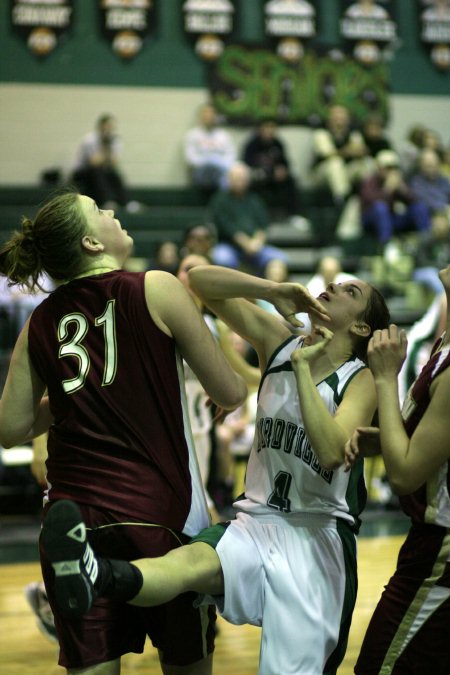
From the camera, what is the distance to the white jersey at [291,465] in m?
3.20

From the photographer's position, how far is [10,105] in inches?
515

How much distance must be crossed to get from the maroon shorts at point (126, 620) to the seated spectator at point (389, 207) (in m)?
9.92

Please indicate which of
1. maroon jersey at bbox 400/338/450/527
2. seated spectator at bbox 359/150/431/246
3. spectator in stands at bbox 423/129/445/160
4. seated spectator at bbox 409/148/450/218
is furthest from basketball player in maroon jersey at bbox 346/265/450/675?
spectator in stands at bbox 423/129/445/160

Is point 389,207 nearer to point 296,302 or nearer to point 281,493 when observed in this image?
point 296,302

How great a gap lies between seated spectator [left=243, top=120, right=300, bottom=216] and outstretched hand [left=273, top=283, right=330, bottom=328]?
977 cm

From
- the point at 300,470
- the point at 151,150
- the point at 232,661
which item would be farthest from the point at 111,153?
the point at 300,470

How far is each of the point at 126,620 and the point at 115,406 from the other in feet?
1.95

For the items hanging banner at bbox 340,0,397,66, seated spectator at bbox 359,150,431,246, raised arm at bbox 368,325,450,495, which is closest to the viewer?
raised arm at bbox 368,325,450,495

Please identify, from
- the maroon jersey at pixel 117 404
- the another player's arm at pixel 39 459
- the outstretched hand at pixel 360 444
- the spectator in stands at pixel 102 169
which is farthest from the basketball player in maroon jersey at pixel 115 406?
the spectator in stands at pixel 102 169

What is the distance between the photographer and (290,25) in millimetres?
14305

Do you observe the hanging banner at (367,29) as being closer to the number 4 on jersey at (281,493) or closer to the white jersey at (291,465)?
the white jersey at (291,465)

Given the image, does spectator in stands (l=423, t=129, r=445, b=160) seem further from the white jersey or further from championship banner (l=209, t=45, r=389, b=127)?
the white jersey

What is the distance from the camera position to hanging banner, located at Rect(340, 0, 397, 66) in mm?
14570

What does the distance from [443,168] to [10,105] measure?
5481mm
